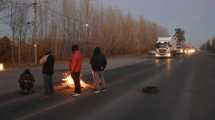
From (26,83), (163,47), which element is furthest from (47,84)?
(163,47)

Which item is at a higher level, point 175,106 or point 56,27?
point 56,27

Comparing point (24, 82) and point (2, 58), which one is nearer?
point (24, 82)

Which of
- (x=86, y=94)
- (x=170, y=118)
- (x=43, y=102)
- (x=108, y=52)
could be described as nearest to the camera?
(x=170, y=118)

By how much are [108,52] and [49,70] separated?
2749 inches

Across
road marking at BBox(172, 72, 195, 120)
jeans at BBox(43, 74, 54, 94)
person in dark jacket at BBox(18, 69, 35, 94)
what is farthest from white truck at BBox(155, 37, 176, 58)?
jeans at BBox(43, 74, 54, 94)

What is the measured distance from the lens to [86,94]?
55.5 ft

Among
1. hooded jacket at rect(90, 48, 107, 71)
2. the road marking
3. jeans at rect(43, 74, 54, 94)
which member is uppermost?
hooded jacket at rect(90, 48, 107, 71)

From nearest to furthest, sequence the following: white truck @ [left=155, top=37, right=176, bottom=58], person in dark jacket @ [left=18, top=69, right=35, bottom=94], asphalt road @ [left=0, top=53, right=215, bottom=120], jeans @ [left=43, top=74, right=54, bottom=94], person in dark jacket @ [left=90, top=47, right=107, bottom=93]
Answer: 1. asphalt road @ [left=0, top=53, right=215, bottom=120]
2. jeans @ [left=43, top=74, right=54, bottom=94]
3. person in dark jacket @ [left=18, top=69, right=35, bottom=94]
4. person in dark jacket @ [left=90, top=47, right=107, bottom=93]
5. white truck @ [left=155, top=37, right=176, bottom=58]

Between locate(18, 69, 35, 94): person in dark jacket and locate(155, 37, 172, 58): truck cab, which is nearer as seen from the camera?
locate(18, 69, 35, 94): person in dark jacket

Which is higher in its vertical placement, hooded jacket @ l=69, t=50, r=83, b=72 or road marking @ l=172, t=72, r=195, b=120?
hooded jacket @ l=69, t=50, r=83, b=72

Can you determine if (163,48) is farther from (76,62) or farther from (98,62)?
(76,62)

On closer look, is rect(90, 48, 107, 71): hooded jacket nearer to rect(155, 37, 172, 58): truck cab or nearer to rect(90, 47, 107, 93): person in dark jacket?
rect(90, 47, 107, 93): person in dark jacket

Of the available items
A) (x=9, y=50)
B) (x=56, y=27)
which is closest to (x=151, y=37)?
Result: (x=56, y=27)

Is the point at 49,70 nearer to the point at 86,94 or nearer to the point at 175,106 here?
the point at 86,94
